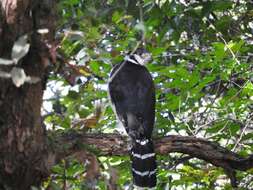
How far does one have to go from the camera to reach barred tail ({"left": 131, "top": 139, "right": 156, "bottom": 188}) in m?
4.11

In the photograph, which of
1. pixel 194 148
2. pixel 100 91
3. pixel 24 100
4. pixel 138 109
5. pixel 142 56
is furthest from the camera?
pixel 138 109

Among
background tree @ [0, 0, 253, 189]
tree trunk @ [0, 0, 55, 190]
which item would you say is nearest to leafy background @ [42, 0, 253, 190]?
Answer: background tree @ [0, 0, 253, 189]

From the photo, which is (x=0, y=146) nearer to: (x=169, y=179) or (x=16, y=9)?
(x=16, y=9)

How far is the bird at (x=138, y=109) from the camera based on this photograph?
165 inches

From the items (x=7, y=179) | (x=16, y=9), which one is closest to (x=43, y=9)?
(x=16, y=9)

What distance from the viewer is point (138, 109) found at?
511 cm

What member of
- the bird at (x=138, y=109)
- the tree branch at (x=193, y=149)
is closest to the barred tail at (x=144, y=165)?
the bird at (x=138, y=109)

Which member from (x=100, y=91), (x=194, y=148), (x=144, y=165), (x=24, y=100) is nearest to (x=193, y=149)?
(x=194, y=148)

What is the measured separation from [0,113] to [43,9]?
1.64ft

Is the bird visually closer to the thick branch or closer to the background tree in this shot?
the background tree

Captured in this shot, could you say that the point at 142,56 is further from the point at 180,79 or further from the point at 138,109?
the point at 180,79

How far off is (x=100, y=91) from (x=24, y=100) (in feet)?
6.56

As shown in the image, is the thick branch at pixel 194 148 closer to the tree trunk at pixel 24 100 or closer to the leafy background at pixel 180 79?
the leafy background at pixel 180 79

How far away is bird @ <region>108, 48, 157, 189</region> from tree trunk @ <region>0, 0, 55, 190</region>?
5.47 ft
